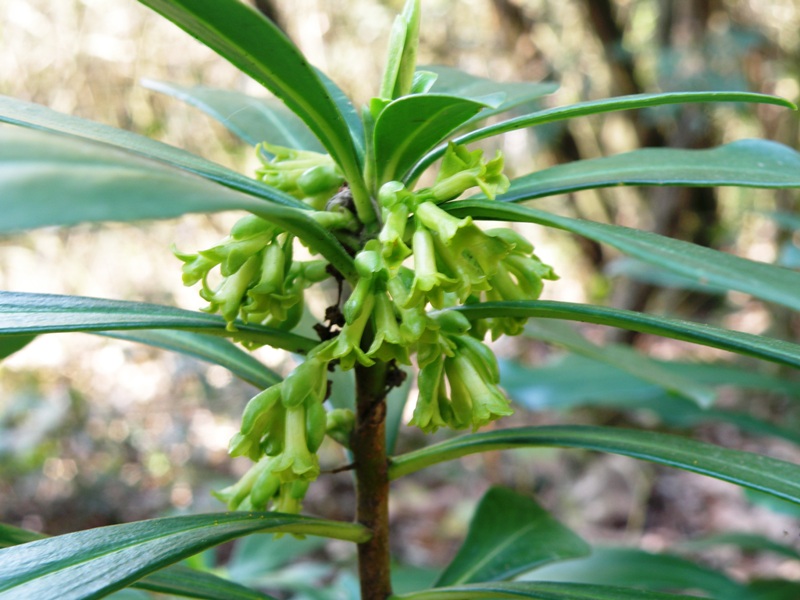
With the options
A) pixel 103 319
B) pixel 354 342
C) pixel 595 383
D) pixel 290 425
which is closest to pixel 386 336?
pixel 354 342

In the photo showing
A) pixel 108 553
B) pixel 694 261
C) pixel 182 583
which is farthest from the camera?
pixel 182 583

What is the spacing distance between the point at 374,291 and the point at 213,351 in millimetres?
356

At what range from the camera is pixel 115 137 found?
637 mm

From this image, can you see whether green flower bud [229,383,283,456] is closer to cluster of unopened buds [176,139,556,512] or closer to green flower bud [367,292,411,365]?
cluster of unopened buds [176,139,556,512]

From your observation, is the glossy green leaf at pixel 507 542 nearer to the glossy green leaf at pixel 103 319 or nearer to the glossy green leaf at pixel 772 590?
the glossy green leaf at pixel 103 319

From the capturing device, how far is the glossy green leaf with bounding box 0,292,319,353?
63 cm

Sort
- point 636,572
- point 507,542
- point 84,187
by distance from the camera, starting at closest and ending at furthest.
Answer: point 84,187 → point 507,542 → point 636,572

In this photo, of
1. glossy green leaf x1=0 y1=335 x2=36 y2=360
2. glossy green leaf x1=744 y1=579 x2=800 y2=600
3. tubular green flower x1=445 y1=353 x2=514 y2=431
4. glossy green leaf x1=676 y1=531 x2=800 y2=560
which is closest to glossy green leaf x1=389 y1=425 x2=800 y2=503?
tubular green flower x1=445 y1=353 x2=514 y2=431

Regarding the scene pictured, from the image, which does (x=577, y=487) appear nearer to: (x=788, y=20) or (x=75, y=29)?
(x=788, y=20)

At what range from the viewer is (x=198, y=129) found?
4.41 metres

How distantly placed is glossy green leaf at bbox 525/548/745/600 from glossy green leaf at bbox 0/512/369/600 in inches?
37.2

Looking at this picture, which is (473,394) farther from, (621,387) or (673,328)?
(621,387)

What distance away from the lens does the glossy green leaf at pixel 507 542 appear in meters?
1.06

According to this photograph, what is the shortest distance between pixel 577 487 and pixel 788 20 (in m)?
2.78
